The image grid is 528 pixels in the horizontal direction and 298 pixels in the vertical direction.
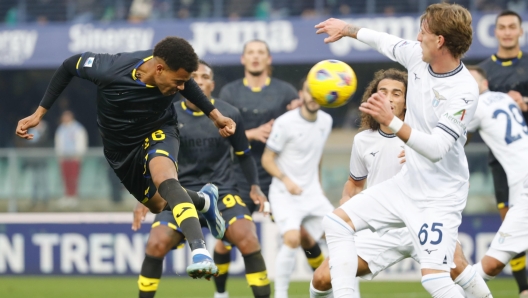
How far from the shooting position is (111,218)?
12.7 metres

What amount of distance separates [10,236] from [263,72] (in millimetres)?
5399

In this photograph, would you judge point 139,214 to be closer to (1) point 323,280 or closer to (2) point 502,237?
(1) point 323,280

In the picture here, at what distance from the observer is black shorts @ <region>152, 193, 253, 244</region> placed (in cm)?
774

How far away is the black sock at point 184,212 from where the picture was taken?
5941 mm

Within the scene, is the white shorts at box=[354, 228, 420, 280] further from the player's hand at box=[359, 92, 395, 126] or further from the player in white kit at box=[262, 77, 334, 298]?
the player in white kit at box=[262, 77, 334, 298]

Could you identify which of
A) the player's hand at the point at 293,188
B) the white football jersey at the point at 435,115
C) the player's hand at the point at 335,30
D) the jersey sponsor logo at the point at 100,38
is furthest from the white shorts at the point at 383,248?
the jersey sponsor logo at the point at 100,38

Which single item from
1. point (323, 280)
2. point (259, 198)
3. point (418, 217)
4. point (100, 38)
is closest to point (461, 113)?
point (418, 217)

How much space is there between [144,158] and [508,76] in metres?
4.66

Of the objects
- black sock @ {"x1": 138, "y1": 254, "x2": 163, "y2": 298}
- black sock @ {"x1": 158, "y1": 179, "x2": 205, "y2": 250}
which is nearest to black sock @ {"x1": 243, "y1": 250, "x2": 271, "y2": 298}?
→ black sock @ {"x1": 138, "y1": 254, "x2": 163, "y2": 298}

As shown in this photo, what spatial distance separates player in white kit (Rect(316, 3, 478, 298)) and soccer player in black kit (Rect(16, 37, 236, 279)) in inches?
47.3

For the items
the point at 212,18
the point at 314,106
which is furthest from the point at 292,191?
the point at 212,18

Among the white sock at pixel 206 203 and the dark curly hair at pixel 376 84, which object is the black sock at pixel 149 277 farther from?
the dark curly hair at pixel 376 84

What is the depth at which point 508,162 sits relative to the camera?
8148mm

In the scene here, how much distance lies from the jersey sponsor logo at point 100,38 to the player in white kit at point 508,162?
11.5 metres
